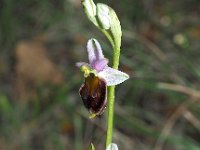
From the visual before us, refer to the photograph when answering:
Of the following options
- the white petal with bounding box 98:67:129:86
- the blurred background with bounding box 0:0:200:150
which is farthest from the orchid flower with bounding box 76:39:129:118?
the blurred background with bounding box 0:0:200:150

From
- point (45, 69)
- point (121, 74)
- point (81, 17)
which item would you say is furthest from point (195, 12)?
point (121, 74)

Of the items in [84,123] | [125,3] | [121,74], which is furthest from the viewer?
[125,3]

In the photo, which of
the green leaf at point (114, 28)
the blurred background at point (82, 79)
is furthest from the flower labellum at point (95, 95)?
the blurred background at point (82, 79)

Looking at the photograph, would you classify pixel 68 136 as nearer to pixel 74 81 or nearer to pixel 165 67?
pixel 74 81

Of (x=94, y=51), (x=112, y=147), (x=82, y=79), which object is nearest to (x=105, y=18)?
(x=94, y=51)

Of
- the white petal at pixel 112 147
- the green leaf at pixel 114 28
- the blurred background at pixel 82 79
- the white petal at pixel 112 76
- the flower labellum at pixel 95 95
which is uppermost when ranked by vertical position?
the blurred background at pixel 82 79

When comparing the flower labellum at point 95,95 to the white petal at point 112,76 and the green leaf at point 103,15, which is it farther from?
the green leaf at point 103,15
